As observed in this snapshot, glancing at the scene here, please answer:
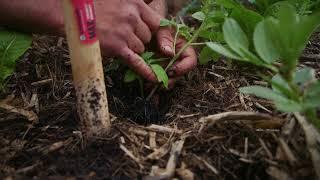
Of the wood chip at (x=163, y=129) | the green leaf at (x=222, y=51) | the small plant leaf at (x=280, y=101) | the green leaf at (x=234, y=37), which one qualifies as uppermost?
the green leaf at (x=234, y=37)

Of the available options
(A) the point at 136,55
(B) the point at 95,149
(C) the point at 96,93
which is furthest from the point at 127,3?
(B) the point at 95,149

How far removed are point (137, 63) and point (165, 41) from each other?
182 mm

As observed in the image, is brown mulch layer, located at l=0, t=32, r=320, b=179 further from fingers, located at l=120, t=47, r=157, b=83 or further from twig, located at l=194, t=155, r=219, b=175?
fingers, located at l=120, t=47, r=157, b=83

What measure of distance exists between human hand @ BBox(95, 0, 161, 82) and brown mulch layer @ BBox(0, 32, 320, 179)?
16 cm

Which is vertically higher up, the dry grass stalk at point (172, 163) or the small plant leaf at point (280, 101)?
the small plant leaf at point (280, 101)

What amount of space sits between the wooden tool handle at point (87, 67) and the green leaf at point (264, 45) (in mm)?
387

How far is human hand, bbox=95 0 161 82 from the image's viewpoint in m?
1.39

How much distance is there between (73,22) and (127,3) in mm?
487

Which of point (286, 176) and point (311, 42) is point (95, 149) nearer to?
point (286, 176)

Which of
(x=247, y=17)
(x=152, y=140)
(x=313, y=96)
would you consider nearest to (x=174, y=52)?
(x=247, y=17)

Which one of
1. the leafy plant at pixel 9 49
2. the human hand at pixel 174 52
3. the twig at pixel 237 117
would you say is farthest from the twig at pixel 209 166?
the leafy plant at pixel 9 49

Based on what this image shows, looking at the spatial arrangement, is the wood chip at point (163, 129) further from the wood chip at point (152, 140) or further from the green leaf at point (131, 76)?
the green leaf at point (131, 76)

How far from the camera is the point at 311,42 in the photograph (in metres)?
1.79

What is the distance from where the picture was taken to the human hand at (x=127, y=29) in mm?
1386
